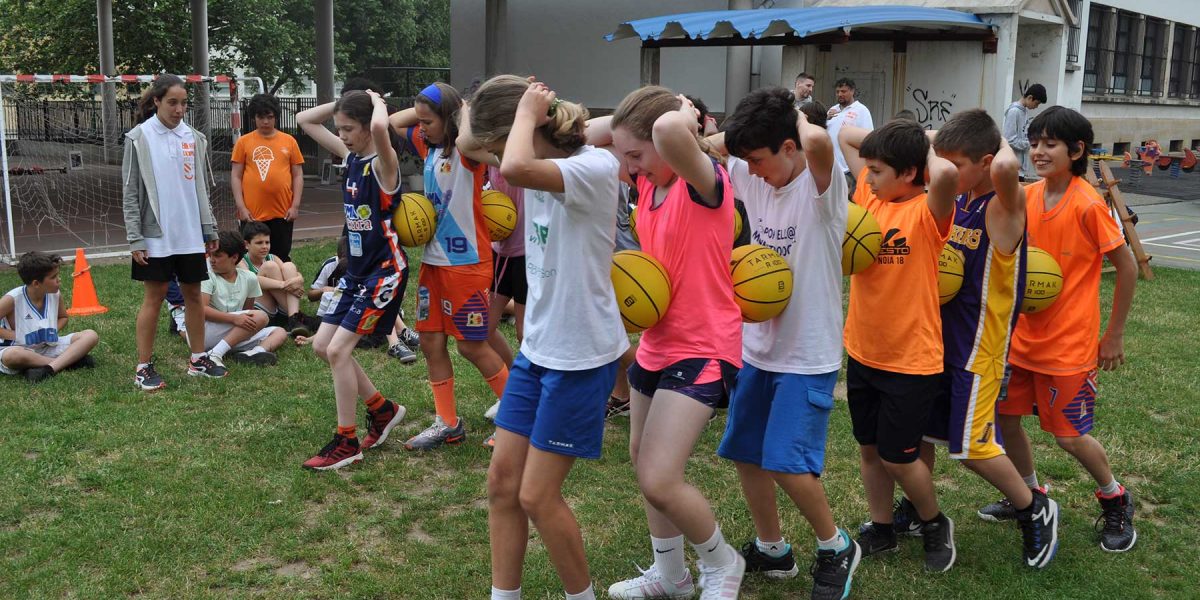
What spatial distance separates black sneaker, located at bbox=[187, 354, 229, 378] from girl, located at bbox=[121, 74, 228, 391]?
0.03 metres

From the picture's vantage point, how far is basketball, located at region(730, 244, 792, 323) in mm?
3508

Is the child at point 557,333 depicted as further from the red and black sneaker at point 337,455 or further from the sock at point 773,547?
the red and black sneaker at point 337,455

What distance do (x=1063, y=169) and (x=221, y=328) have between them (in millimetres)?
5949

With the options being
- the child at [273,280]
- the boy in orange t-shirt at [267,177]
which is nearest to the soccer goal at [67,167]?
the boy in orange t-shirt at [267,177]

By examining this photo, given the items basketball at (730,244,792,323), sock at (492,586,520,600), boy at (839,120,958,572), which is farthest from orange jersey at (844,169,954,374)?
sock at (492,586,520,600)

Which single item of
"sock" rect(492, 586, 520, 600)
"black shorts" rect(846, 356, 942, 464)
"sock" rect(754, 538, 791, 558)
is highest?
"black shorts" rect(846, 356, 942, 464)

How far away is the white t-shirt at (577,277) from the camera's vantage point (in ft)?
10.6

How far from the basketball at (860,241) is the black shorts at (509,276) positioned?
8.99 ft

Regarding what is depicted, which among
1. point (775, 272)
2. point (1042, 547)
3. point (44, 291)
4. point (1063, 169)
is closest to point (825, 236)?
point (775, 272)

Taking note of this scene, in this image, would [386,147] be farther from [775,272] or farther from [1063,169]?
[1063,169]

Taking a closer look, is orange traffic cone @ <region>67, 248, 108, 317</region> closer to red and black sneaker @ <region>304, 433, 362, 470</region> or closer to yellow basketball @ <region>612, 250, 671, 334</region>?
red and black sneaker @ <region>304, 433, 362, 470</region>

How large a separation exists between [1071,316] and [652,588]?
212cm

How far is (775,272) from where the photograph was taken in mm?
3521

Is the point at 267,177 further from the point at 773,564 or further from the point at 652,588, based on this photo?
the point at 773,564
